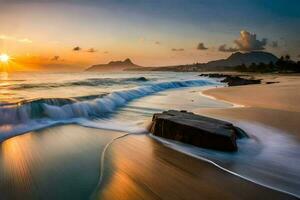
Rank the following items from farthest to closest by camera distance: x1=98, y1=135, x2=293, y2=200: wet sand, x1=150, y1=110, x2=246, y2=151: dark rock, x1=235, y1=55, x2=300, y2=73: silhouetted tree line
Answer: x1=235, y1=55, x2=300, y2=73: silhouetted tree line < x1=150, y1=110, x2=246, y2=151: dark rock < x1=98, y1=135, x2=293, y2=200: wet sand

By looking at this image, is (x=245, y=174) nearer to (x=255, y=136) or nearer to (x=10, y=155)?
(x=255, y=136)

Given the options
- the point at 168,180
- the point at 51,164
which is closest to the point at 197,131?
the point at 168,180

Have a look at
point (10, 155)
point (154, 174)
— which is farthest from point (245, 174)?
point (10, 155)

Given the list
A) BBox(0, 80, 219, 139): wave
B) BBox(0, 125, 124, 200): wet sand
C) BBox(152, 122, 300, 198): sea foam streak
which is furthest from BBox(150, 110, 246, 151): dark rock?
BBox(0, 80, 219, 139): wave

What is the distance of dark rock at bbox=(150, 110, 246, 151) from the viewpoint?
17.2ft

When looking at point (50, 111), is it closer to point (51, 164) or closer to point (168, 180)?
point (51, 164)

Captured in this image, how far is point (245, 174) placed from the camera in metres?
4.20

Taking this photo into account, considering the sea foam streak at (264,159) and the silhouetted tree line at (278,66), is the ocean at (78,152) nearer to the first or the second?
the sea foam streak at (264,159)

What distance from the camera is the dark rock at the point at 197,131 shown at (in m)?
5.24

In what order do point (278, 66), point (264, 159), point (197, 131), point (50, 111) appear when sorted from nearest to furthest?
point (264, 159) → point (197, 131) → point (50, 111) → point (278, 66)

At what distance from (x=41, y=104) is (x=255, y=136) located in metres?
6.80

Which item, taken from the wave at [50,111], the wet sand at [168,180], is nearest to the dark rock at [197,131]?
the wet sand at [168,180]

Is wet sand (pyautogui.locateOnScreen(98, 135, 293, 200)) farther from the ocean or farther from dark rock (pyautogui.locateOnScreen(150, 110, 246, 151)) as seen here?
dark rock (pyautogui.locateOnScreen(150, 110, 246, 151))

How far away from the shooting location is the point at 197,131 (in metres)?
→ 5.52
